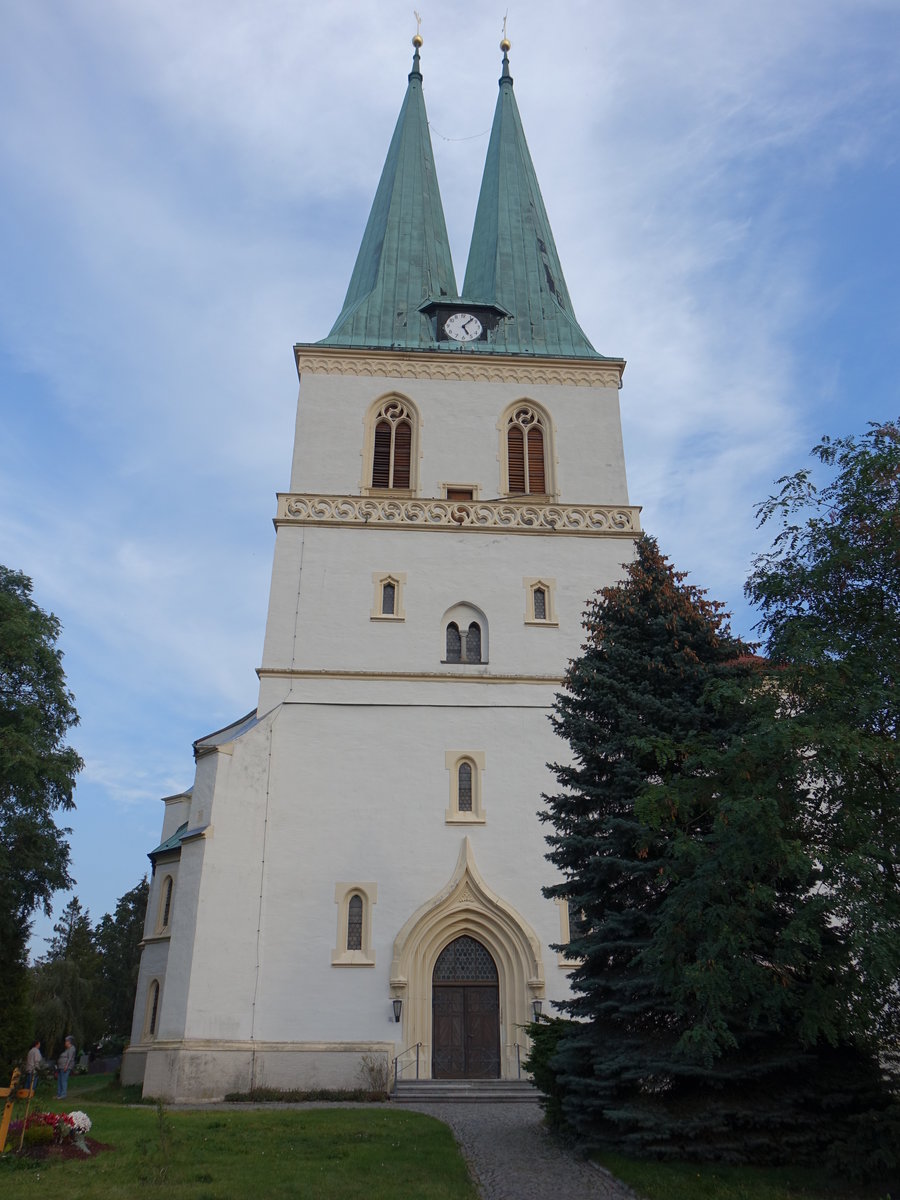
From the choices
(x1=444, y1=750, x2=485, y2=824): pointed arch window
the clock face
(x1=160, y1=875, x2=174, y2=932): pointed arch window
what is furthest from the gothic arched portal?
the clock face

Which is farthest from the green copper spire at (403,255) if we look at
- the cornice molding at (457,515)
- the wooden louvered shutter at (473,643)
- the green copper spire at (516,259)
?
the wooden louvered shutter at (473,643)

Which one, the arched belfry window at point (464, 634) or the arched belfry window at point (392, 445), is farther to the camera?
the arched belfry window at point (392, 445)

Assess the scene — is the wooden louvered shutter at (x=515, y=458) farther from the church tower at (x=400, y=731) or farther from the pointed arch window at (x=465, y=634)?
the pointed arch window at (x=465, y=634)

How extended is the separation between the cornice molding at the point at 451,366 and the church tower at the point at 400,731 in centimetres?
6

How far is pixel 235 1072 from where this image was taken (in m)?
17.5

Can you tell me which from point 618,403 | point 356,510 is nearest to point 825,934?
point 356,510

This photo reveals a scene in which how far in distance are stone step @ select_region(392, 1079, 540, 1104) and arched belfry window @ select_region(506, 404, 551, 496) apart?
1270 centimetres

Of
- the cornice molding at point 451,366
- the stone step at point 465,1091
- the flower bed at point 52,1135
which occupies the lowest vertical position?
the flower bed at point 52,1135

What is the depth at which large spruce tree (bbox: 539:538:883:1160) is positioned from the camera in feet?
29.0

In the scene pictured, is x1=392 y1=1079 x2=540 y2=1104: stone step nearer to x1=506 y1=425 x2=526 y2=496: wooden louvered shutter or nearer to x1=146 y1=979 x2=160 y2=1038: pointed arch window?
x1=146 y1=979 x2=160 y2=1038: pointed arch window

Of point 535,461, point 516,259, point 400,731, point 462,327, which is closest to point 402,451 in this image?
point 535,461

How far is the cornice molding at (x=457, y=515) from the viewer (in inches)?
909

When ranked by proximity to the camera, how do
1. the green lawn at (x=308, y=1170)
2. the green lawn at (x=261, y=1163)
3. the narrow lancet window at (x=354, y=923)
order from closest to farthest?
the green lawn at (x=308, y=1170) < the green lawn at (x=261, y=1163) < the narrow lancet window at (x=354, y=923)

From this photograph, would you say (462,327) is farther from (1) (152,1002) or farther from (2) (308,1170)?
(2) (308,1170)
